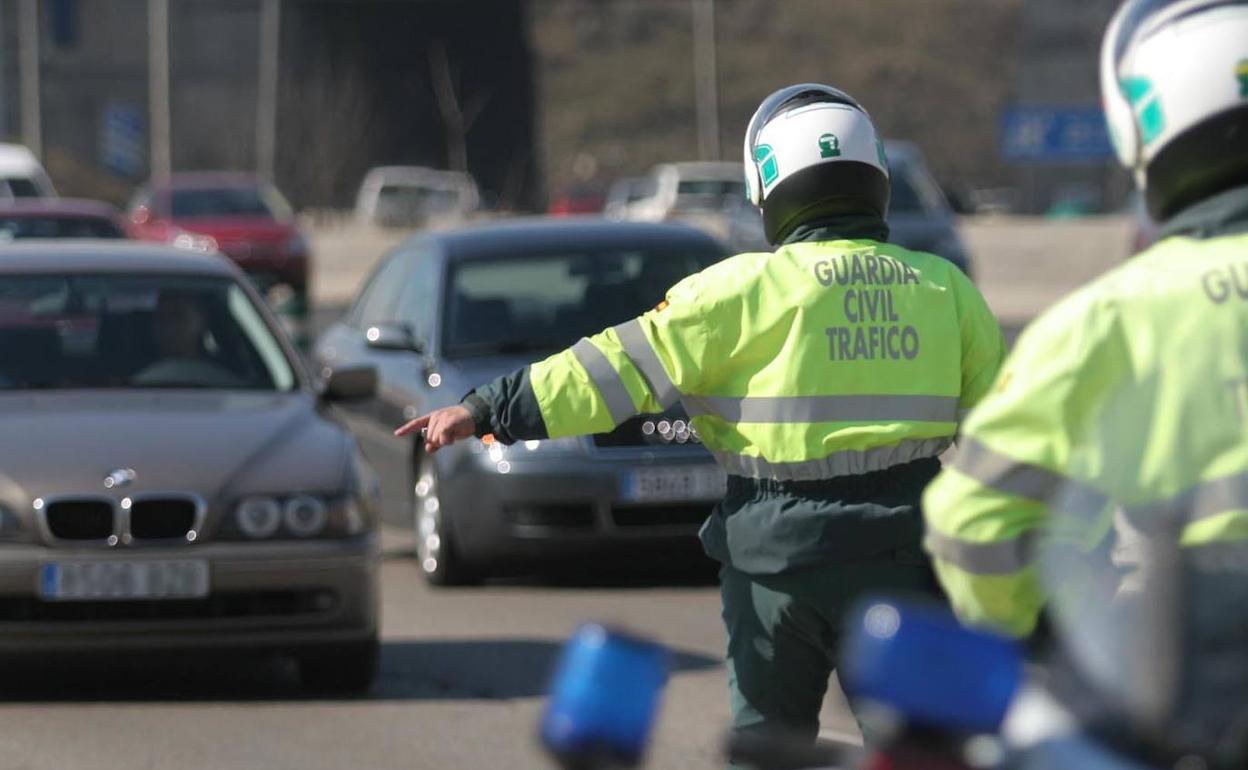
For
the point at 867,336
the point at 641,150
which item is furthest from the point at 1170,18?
the point at 641,150

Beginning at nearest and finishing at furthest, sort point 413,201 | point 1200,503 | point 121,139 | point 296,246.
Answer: point 1200,503 < point 296,246 < point 121,139 < point 413,201

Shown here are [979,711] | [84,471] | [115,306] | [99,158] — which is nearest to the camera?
[979,711]

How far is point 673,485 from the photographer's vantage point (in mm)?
10422

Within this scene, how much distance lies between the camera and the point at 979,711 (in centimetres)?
235

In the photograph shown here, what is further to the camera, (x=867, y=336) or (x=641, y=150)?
(x=641, y=150)

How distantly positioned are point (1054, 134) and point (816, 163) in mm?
38904

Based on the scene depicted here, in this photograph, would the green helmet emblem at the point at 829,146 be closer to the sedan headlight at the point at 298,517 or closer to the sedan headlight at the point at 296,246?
the sedan headlight at the point at 298,517

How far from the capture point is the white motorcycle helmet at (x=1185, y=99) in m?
2.94

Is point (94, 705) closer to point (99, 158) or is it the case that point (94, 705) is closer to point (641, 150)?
point (99, 158)

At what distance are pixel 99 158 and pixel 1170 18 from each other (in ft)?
225

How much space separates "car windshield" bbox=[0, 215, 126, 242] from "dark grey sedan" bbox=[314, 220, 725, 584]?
23.1ft

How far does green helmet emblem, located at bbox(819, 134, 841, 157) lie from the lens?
181 inches

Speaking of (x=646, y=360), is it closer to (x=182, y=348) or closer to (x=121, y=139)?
(x=182, y=348)

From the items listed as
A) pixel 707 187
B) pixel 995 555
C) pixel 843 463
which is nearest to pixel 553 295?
pixel 843 463
